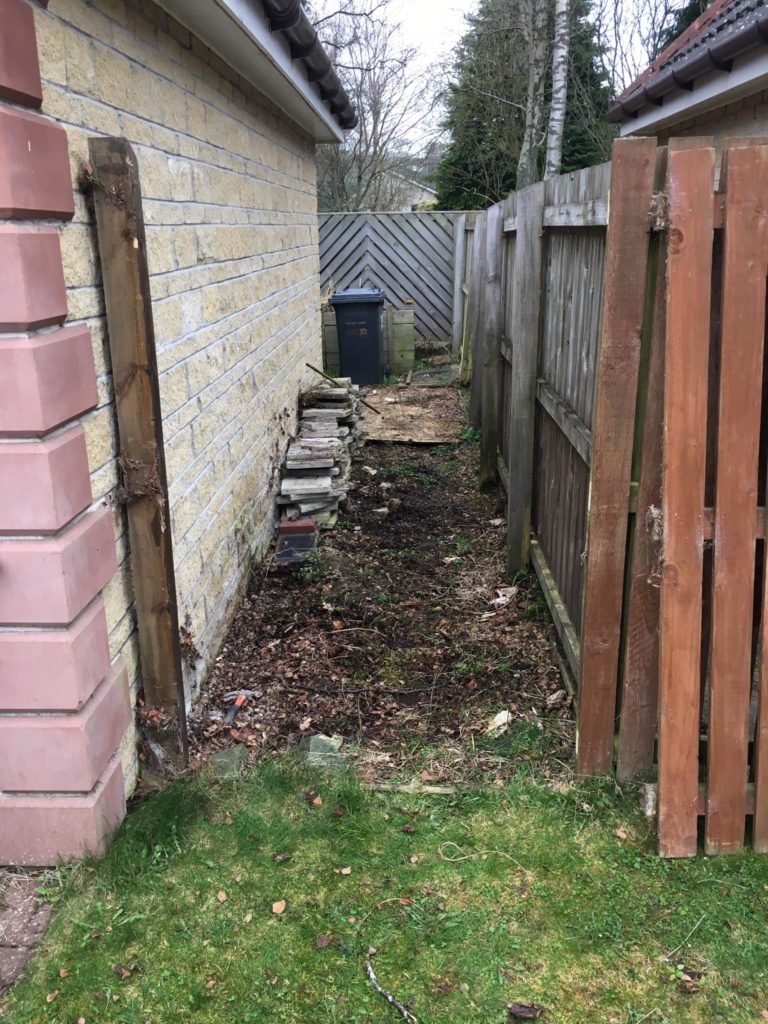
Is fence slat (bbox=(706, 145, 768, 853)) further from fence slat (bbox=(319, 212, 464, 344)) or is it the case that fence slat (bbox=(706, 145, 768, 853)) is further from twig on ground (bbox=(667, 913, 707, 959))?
fence slat (bbox=(319, 212, 464, 344))

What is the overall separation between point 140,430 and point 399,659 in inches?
73.6

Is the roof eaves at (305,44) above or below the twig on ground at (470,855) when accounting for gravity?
above

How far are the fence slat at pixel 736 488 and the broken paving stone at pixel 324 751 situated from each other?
132 centimetres

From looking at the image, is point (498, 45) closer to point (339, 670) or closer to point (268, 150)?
point (268, 150)

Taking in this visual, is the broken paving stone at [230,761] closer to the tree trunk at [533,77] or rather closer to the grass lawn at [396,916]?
the grass lawn at [396,916]

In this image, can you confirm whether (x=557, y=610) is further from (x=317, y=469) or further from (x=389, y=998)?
(x=317, y=469)

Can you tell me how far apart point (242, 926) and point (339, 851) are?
0.40m

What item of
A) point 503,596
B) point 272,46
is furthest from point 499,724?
point 272,46

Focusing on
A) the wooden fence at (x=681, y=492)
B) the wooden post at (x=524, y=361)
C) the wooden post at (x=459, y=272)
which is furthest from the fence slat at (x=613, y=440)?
the wooden post at (x=459, y=272)

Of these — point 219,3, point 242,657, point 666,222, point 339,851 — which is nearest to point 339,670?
point 242,657

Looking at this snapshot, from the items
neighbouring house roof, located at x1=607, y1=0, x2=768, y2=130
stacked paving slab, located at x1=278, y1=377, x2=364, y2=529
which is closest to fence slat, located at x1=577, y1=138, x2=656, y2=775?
neighbouring house roof, located at x1=607, y1=0, x2=768, y2=130

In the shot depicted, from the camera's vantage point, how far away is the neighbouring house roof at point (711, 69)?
4.21 meters

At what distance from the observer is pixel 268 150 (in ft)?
18.1

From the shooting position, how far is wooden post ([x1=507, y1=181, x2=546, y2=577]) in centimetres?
408
